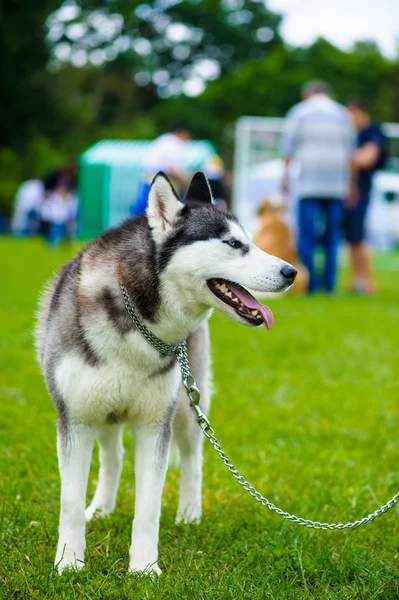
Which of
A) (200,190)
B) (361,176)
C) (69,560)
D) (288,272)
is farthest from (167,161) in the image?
(69,560)

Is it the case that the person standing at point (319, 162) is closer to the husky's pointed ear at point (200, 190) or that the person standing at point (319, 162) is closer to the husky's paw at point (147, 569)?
the husky's pointed ear at point (200, 190)

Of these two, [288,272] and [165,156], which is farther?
[165,156]

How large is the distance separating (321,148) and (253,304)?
738 cm

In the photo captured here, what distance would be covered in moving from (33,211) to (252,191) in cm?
1215

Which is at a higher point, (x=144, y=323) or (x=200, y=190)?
(x=200, y=190)

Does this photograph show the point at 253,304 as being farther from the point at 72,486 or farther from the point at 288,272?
the point at 72,486

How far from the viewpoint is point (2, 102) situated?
111 ft

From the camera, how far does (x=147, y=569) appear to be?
9.08 feet

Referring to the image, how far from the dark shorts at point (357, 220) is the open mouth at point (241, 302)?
8571 mm

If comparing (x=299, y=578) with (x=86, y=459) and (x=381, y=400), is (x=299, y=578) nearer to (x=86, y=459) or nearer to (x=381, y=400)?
(x=86, y=459)

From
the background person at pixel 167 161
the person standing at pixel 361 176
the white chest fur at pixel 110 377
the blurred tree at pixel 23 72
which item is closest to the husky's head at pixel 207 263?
the white chest fur at pixel 110 377

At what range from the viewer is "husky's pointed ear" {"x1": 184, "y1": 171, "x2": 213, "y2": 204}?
3.04 metres

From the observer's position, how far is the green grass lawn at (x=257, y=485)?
268cm

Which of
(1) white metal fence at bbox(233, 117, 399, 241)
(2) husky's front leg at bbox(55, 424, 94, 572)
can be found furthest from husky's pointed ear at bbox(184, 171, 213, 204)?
(1) white metal fence at bbox(233, 117, 399, 241)
